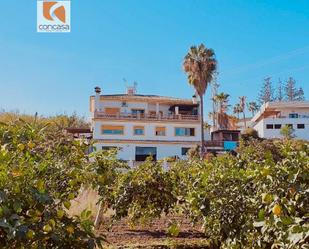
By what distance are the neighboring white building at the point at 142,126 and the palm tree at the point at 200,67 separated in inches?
115

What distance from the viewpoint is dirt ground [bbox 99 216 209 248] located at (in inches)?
294

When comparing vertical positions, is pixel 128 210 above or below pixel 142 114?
below

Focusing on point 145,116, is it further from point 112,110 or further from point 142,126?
point 112,110

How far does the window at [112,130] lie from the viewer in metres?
39.8

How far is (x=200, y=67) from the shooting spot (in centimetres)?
3925

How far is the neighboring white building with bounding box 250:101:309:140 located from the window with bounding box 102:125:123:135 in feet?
58.5

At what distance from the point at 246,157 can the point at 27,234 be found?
197 inches

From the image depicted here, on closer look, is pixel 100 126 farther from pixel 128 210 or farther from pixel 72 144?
pixel 72 144

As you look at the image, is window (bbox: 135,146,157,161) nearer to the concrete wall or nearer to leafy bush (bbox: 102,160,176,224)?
the concrete wall

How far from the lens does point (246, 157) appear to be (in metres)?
6.82

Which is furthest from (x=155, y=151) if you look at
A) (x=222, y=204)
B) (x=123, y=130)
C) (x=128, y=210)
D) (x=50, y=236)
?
(x=50, y=236)

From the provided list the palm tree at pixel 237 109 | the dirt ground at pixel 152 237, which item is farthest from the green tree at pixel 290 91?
the dirt ground at pixel 152 237

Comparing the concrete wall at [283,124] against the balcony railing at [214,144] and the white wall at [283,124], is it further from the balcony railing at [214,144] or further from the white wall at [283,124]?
the balcony railing at [214,144]

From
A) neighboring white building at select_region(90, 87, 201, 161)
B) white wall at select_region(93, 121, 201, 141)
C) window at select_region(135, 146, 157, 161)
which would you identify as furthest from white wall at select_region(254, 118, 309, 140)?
window at select_region(135, 146, 157, 161)
